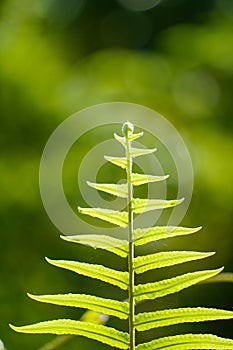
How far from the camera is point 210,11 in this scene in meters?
3.80

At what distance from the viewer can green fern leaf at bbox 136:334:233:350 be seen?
48 cm

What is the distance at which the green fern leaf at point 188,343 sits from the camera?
476mm

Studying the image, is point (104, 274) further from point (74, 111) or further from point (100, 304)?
point (74, 111)

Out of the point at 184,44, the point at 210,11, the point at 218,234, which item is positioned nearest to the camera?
the point at 218,234

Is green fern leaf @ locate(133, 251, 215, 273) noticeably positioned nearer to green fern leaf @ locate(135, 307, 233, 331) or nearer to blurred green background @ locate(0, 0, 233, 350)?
green fern leaf @ locate(135, 307, 233, 331)

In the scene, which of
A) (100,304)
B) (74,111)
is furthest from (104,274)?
(74,111)

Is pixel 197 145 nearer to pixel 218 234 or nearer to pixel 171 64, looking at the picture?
pixel 218 234

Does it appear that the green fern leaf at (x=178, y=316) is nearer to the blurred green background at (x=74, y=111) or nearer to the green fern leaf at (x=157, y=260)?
the green fern leaf at (x=157, y=260)

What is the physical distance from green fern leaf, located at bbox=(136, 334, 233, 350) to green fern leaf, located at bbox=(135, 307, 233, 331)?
10mm

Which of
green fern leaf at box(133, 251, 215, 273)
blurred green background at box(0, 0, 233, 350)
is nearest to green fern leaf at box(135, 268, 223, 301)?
green fern leaf at box(133, 251, 215, 273)

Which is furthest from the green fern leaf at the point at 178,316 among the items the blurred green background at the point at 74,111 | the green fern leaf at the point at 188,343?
the blurred green background at the point at 74,111

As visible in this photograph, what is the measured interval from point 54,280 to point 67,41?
161cm

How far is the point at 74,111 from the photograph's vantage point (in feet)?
8.53

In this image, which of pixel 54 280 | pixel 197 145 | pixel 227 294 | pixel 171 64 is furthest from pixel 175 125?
pixel 54 280
